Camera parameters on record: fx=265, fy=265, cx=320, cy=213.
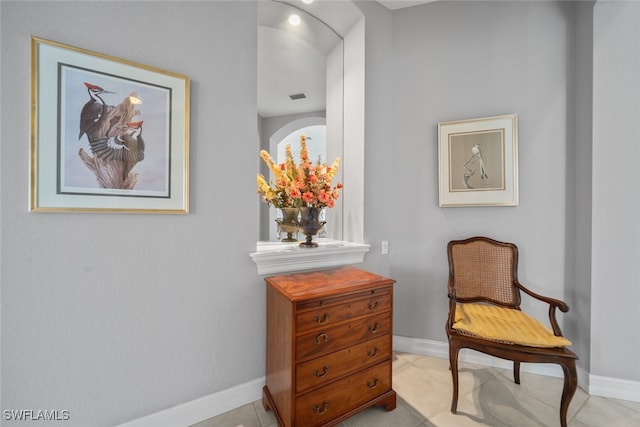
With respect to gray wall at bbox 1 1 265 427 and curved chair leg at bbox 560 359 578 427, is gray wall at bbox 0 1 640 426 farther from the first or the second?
curved chair leg at bbox 560 359 578 427

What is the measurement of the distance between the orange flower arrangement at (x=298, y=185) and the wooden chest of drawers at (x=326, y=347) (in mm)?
540

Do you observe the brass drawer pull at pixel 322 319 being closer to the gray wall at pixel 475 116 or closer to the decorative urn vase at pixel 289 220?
the decorative urn vase at pixel 289 220

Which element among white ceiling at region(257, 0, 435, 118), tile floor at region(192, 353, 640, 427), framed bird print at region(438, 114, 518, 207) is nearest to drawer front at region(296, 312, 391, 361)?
tile floor at region(192, 353, 640, 427)

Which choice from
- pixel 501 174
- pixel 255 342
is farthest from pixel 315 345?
pixel 501 174

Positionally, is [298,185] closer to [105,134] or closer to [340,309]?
[340,309]

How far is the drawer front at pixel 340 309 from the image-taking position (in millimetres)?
1426

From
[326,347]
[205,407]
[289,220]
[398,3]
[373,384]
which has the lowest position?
[205,407]

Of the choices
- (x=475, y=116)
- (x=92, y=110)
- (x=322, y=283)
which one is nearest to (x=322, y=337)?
(x=322, y=283)

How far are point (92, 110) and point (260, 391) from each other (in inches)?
75.8

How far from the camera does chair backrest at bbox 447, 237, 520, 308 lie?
81.4 inches

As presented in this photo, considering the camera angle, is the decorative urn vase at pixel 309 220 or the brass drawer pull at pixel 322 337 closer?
the brass drawer pull at pixel 322 337

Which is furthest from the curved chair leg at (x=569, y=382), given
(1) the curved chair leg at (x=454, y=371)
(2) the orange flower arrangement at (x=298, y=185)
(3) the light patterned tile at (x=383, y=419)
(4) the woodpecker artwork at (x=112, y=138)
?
(4) the woodpecker artwork at (x=112, y=138)

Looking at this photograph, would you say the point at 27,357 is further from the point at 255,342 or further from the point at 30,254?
the point at 255,342

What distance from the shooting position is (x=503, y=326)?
1712 mm
